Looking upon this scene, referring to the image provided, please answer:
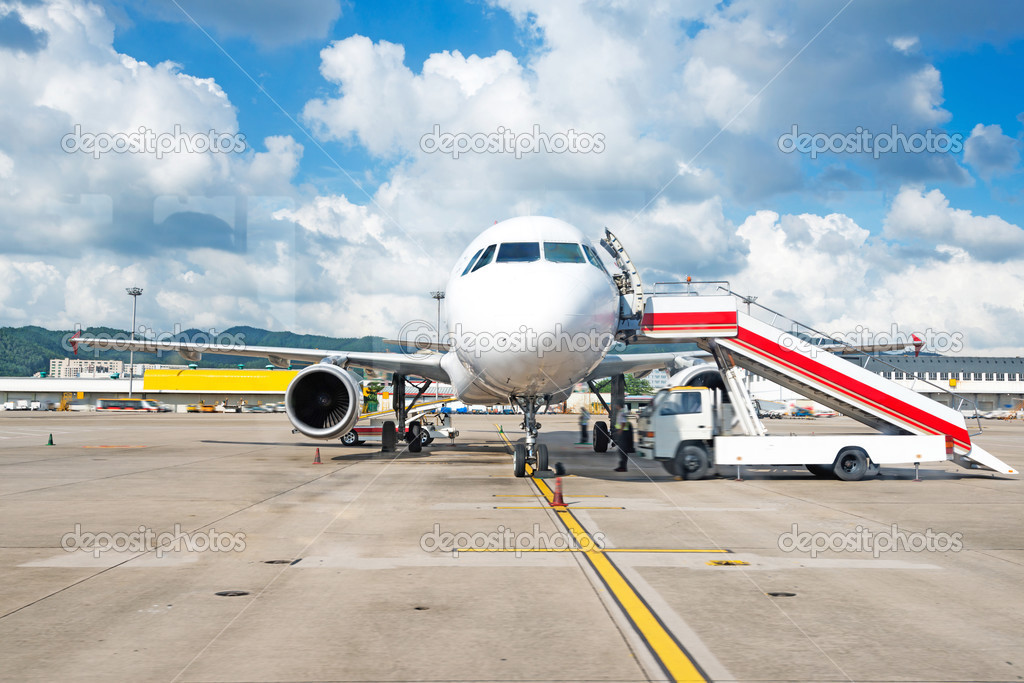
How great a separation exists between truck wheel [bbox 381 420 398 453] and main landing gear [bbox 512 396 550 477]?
8.85 metres

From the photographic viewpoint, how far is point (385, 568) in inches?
268

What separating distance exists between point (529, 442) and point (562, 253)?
4.03 m

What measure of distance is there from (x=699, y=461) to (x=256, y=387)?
86460 mm

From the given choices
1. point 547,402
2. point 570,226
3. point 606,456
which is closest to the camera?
point 570,226

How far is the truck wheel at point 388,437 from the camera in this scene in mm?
23078

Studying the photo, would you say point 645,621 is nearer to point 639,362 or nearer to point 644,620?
point 644,620

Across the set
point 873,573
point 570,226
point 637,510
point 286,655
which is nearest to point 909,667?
point 873,573

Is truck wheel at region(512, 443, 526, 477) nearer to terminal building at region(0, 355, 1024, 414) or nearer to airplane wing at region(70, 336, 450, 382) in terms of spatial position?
airplane wing at region(70, 336, 450, 382)

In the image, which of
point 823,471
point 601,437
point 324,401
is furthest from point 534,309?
point 601,437

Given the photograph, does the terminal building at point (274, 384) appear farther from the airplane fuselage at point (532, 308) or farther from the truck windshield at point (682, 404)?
the airplane fuselage at point (532, 308)

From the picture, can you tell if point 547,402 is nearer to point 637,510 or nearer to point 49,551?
point 637,510

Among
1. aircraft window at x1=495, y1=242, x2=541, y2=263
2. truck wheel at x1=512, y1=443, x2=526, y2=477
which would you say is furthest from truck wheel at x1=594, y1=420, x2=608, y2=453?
aircraft window at x1=495, y1=242, x2=541, y2=263

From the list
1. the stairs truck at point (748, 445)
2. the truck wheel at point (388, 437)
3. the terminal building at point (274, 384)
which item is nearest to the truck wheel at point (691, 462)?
the stairs truck at point (748, 445)

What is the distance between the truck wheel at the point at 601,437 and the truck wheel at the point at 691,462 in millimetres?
7668
